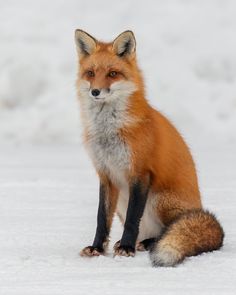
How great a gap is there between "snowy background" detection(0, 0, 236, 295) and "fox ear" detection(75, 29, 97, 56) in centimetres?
130

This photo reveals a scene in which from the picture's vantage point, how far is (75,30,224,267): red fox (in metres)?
5.21

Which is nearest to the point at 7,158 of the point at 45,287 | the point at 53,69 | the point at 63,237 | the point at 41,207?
the point at 53,69

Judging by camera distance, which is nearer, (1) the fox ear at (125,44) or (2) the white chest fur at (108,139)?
(2) the white chest fur at (108,139)

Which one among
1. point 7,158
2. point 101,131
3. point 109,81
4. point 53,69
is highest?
point 109,81

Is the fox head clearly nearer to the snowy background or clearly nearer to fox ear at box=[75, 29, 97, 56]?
fox ear at box=[75, 29, 97, 56]

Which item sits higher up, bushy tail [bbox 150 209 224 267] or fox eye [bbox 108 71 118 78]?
fox eye [bbox 108 71 118 78]

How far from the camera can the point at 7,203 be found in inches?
276

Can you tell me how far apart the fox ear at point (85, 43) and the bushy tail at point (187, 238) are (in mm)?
1280

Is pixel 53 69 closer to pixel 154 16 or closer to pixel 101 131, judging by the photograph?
pixel 154 16

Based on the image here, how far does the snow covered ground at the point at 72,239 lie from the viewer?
4066 millimetres

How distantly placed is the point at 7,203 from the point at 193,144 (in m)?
4.65

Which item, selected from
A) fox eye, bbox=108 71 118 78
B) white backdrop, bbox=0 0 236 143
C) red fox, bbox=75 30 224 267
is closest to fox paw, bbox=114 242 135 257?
red fox, bbox=75 30 224 267

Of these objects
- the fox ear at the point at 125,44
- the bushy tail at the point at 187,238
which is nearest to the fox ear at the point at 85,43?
the fox ear at the point at 125,44

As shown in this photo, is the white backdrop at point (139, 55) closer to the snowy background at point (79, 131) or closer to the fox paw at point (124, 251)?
the snowy background at point (79, 131)
